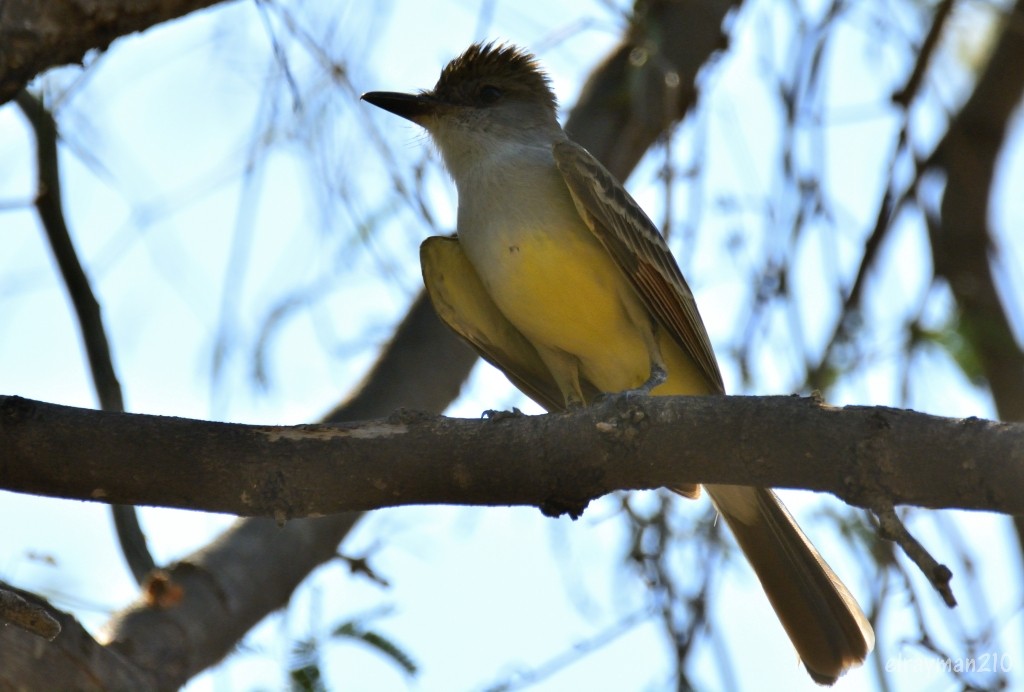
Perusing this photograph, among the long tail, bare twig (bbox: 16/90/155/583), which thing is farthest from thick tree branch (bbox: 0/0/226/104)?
the long tail

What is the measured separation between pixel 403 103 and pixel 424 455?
275cm

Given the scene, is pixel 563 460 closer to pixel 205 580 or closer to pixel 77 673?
pixel 77 673

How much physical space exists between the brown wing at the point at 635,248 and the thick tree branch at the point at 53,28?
193 centimetres

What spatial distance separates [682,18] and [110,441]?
170 inches

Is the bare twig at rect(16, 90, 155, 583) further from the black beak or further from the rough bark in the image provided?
the black beak

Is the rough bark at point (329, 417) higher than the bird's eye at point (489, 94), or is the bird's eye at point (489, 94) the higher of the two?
the bird's eye at point (489, 94)

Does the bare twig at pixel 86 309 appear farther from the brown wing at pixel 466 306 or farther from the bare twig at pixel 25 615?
the brown wing at pixel 466 306

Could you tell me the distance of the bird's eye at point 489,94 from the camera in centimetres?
629

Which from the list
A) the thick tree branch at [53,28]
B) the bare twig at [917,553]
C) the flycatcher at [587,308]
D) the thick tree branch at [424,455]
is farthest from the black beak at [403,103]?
the bare twig at [917,553]

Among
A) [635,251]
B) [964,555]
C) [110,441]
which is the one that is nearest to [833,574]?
[964,555]

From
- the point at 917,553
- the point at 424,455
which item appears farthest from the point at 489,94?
the point at 917,553

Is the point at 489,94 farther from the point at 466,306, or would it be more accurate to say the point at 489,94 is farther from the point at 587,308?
the point at 587,308

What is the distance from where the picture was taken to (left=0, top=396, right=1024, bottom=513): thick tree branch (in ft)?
11.3

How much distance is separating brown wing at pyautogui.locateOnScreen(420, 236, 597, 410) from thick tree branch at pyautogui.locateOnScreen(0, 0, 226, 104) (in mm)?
1909
